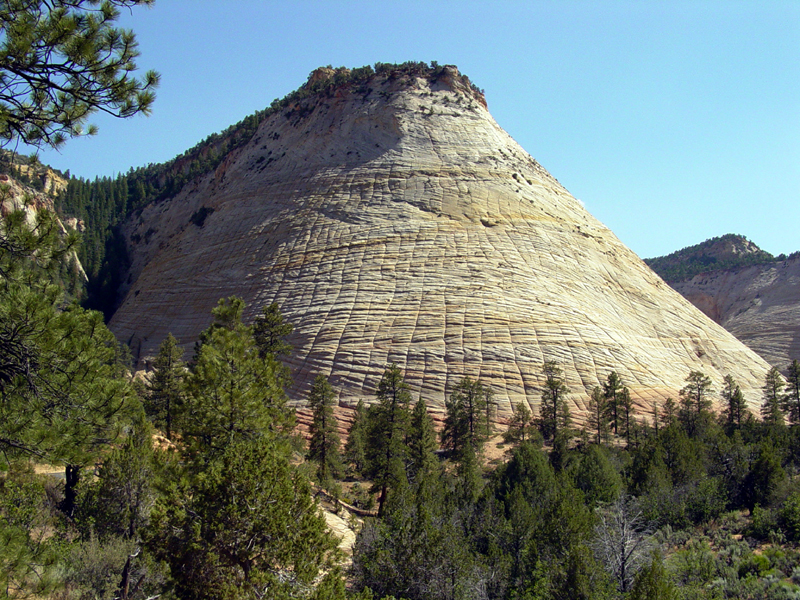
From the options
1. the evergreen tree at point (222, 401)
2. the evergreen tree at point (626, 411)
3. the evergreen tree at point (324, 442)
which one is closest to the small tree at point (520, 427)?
the evergreen tree at point (626, 411)

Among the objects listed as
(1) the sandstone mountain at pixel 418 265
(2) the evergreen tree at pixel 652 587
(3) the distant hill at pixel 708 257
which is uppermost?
(3) the distant hill at pixel 708 257

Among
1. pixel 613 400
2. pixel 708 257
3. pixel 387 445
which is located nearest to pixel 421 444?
pixel 387 445

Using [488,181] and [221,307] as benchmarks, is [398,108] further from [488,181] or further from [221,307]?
[221,307]

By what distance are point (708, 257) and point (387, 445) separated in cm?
12984

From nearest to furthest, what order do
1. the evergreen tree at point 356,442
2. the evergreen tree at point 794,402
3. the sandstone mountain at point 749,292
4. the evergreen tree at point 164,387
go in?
the evergreen tree at point 164,387
the evergreen tree at point 356,442
the evergreen tree at point 794,402
the sandstone mountain at point 749,292

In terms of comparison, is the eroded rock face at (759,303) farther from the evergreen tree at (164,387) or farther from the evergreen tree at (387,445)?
the evergreen tree at (164,387)

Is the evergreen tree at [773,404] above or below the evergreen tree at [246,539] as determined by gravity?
above

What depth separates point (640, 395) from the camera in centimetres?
3900

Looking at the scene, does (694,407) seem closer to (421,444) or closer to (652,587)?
(421,444)

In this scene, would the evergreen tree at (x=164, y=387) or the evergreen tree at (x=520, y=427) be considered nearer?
the evergreen tree at (x=164, y=387)

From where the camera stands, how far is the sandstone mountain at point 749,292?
79.6m

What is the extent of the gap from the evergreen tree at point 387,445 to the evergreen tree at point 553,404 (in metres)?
9.86

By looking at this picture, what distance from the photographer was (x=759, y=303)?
298 feet

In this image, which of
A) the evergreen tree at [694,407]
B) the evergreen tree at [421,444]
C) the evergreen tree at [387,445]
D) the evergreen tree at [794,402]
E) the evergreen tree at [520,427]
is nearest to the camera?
the evergreen tree at [387,445]
